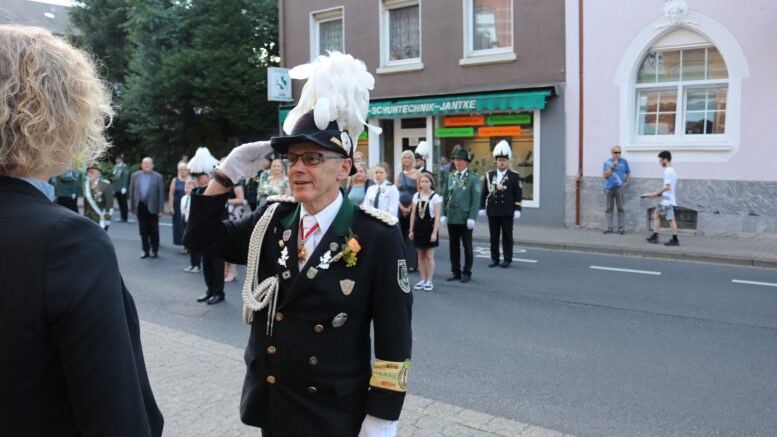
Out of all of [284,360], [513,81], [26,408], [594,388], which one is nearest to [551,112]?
[513,81]

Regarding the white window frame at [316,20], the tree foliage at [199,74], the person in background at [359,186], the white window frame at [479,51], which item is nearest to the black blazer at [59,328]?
the person in background at [359,186]

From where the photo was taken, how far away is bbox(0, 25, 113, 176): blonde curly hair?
1.45m

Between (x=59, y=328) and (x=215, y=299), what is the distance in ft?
22.8

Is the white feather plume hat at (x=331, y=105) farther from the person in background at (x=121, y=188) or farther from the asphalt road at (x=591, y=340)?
the person in background at (x=121, y=188)

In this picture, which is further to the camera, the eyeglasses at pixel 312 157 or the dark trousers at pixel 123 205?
the dark trousers at pixel 123 205

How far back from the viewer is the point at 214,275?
8.11 m

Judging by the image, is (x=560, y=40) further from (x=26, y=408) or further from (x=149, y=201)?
(x=26, y=408)

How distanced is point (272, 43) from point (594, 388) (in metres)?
21.5

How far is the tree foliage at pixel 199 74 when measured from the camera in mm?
22047

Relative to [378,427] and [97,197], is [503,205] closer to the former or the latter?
[97,197]

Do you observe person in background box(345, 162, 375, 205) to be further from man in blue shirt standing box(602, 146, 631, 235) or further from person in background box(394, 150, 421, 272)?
man in blue shirt standing box(602, 146, 631, 235)

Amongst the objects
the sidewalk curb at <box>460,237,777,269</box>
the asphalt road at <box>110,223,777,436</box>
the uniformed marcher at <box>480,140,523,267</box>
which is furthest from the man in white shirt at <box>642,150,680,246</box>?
the uniformed marcher at <box>480,140,523,267</box>

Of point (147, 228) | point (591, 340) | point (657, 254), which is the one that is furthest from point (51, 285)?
point (657, 254)

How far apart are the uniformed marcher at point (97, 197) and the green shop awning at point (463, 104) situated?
7.38 m
